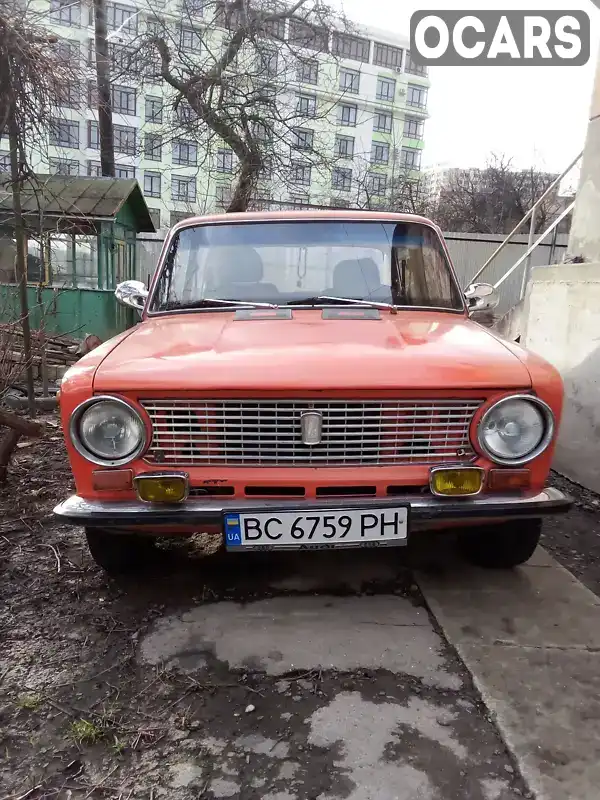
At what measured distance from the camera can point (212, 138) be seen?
14.5 metres

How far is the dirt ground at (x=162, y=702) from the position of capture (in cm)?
175

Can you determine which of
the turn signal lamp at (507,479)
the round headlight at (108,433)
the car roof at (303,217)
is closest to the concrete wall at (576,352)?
the car roof at (303,217)

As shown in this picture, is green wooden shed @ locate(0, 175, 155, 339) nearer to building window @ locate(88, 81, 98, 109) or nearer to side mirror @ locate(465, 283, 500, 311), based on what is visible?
building window @ locate(88, 81, 98, 109)

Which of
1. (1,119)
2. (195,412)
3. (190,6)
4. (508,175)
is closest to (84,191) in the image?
(190,6)

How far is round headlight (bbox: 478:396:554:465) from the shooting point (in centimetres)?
233

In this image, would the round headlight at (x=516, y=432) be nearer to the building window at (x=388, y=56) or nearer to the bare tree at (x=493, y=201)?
the bare tree at (x=493, y=201)

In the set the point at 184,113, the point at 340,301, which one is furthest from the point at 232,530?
the point at 184,113

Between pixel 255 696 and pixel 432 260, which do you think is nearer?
pixel 255 696

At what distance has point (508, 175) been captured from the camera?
3073 centimetres

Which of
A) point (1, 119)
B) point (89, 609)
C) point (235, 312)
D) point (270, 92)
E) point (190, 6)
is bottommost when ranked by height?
point (89, 609)

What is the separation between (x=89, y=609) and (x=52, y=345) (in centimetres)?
724

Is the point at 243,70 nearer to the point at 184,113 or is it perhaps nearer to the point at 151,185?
the point at 184,113

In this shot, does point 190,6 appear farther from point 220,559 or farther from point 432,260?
point 220,559

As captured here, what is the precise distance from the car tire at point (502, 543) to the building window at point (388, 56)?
55.9 meters
